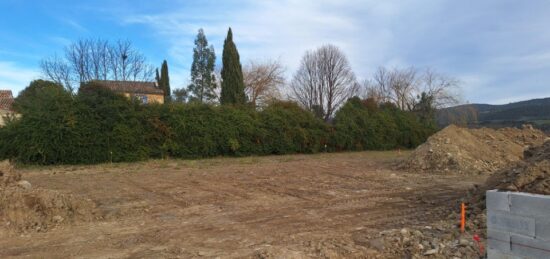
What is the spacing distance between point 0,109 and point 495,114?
45.1 meters

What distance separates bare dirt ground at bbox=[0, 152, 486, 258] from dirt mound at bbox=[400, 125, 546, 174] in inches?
56.7

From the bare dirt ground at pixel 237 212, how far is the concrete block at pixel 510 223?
1486 millimetres

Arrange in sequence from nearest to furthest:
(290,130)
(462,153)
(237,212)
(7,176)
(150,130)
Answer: (237,212), (7,176), (462,153), (150,130), (290,130)

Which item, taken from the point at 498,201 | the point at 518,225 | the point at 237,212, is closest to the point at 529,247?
the point at 518,225

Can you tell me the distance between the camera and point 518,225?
4.05 meters

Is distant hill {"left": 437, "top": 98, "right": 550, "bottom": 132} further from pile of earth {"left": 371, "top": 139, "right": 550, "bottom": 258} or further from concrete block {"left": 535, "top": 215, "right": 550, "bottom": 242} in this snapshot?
concrete block {"left": 535, "top": 215, "right": 550, "bottom": 242}

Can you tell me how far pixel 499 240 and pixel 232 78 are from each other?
29999 millimetres

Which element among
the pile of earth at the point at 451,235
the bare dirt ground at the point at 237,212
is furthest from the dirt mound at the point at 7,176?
the pile of earth at the point at 451,235

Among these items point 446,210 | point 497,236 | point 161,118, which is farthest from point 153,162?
point 497,236

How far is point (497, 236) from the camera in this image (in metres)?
4.24

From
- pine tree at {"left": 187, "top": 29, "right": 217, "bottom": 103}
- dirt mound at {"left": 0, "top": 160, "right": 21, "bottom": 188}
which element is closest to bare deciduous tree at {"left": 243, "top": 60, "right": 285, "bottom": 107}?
pine tree at {"left": 187, "top": 29, "right": 217, "bottom": 103}

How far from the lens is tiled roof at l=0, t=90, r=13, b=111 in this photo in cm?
3635

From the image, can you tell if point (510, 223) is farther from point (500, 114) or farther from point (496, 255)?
point (500, 114)

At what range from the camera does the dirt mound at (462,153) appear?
15133mm
